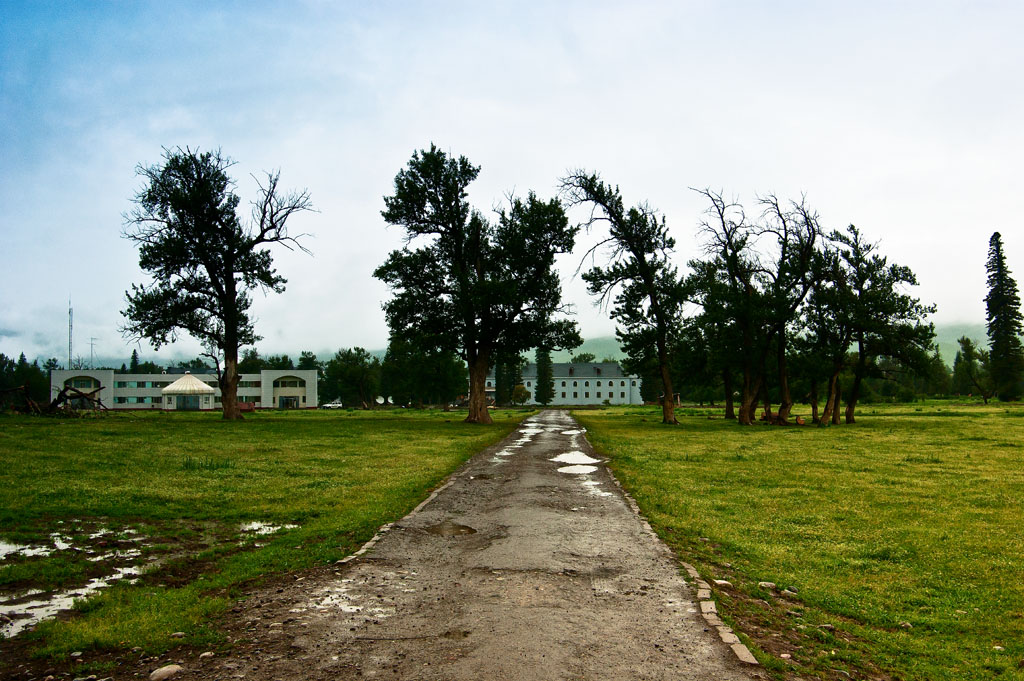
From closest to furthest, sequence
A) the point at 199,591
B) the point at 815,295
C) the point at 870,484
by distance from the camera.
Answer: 1. the point at 199,591
2. the point at 870,484
3. the point at 815,295

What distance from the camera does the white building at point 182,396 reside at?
385 ft

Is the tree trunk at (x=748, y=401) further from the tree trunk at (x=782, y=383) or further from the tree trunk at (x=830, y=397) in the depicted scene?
the tree trunk at (x=830, y=397)

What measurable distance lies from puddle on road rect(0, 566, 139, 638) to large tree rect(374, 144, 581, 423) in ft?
108

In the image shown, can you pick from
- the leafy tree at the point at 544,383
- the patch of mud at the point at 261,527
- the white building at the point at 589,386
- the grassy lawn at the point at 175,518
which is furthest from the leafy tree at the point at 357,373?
the patch of mud at the point at 261,527

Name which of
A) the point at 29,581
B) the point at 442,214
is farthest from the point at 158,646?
the point at 442,214

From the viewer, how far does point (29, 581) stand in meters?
6.71

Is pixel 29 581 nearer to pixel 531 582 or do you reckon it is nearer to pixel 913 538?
pixel 531 582

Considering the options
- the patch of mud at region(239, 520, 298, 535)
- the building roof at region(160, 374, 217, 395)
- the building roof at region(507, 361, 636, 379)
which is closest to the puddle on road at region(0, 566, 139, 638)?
the patch of mud at region(239, 520, 298, 535)

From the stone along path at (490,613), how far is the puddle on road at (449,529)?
3cm

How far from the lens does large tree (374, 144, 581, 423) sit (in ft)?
132

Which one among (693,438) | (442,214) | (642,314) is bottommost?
(693,438)

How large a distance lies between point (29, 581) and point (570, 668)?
21.0 feet

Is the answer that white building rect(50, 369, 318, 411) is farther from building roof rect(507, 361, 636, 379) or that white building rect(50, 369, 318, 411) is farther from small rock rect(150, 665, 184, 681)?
small rock rect(150, 665, 184, 681)

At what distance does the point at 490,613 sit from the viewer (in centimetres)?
571
